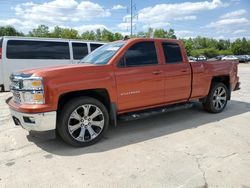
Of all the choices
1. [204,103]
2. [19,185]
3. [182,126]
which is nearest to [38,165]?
[19,185]

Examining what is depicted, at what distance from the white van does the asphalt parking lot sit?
11.2 feet

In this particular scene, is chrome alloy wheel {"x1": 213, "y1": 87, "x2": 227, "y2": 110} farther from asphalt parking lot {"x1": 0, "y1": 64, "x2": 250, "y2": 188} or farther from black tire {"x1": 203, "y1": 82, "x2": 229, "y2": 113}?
asphalt parking lot {"x1": 0, "y1": 64, "x2": 250, "y2": 188}

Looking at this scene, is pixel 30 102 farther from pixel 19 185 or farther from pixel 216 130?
pixel 216 130

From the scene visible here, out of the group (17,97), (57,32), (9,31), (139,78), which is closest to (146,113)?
(139,78)

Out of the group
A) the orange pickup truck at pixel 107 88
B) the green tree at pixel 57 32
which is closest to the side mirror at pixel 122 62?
the orange pickup truck at pixel 107 88

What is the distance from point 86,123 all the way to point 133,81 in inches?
46.4

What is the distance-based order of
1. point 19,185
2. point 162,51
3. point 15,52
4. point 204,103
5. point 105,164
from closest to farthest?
point 19,185
point 105,164
point 162,51
point 204,103
point 15,52

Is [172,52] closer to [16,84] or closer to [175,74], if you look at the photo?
[175,74]

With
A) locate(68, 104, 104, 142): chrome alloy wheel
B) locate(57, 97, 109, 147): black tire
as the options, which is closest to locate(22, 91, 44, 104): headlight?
locate(57, 97, 109, 147): black tire

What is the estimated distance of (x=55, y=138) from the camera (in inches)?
191

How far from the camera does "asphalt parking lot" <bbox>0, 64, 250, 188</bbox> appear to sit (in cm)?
329

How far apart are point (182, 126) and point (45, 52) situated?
6059 mm

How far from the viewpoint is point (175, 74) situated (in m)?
5.47

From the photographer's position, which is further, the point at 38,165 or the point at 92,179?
the point at 38,165
